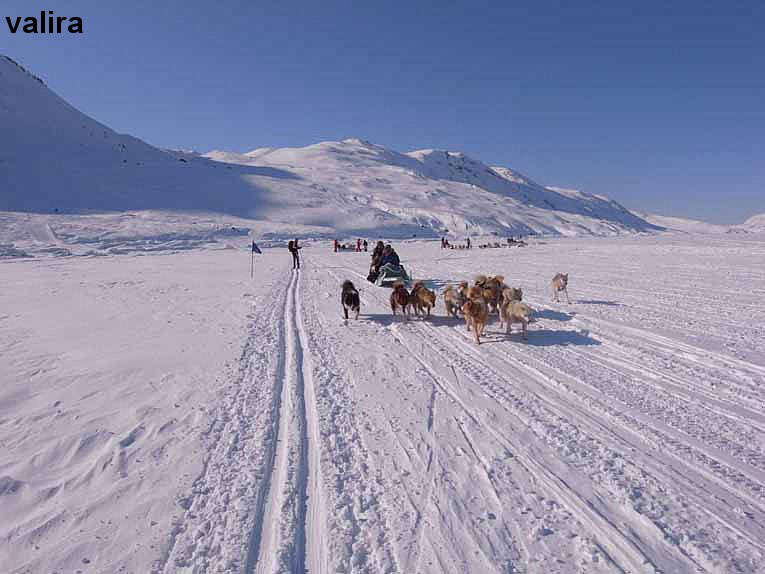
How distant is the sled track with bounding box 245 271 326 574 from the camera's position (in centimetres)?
302

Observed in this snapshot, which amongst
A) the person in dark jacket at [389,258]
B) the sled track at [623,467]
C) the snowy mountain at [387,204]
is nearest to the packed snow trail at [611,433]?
the sled track at [623,467]

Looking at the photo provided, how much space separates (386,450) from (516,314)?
4.90m

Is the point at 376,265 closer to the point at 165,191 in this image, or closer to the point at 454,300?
the point at 454,300

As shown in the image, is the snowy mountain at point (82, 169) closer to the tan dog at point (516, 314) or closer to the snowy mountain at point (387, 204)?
the snowy mountain at point (387, 204)

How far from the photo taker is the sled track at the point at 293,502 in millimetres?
3018

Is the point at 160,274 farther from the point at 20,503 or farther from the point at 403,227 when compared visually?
the point at 403,227

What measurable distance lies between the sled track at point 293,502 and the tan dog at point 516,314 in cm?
442

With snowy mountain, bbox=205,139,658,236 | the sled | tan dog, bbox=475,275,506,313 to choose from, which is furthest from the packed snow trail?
snowy mountain, bbox=205,139,658,236

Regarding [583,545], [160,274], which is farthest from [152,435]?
[160,274]

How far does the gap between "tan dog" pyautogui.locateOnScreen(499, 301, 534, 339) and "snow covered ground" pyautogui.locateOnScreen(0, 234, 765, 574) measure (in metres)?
0.44

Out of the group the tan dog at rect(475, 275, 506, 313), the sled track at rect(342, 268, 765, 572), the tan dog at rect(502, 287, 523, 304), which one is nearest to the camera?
the sled track at rect(342, 268, 765, 572)

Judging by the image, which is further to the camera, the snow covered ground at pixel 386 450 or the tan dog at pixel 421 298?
the tan dog at pixel 421 298

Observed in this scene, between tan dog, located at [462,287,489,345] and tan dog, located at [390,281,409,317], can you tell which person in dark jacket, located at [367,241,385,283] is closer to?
tan dog, located at [390,281,409,317]

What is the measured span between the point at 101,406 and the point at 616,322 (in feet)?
31.2
